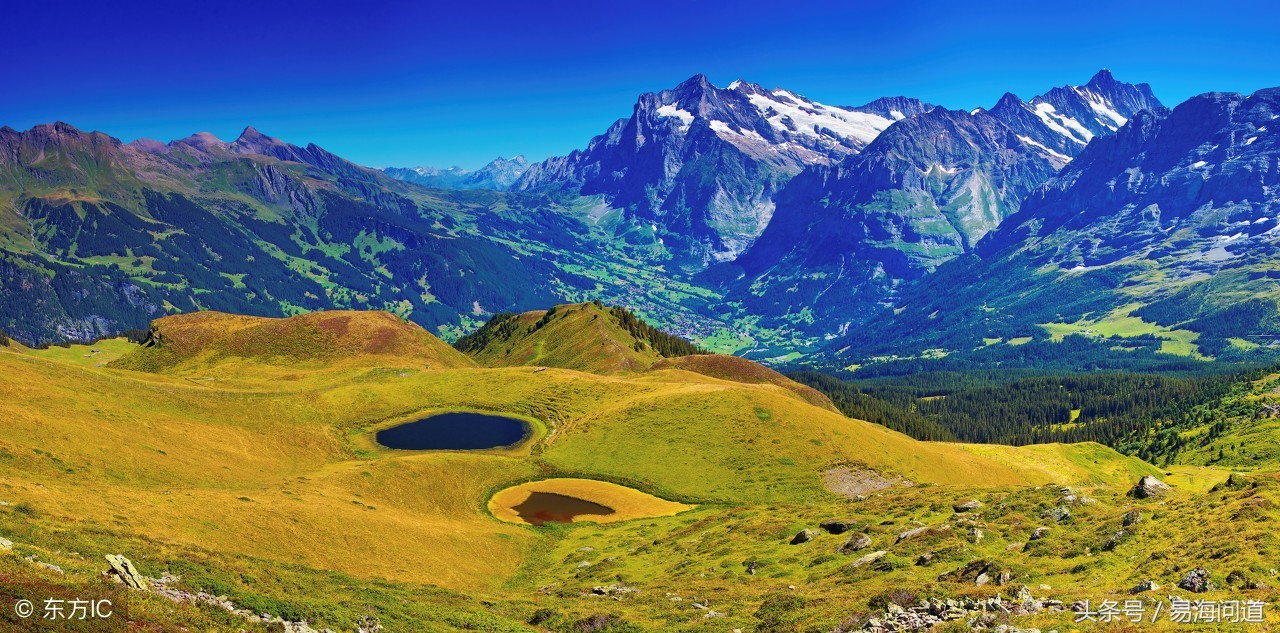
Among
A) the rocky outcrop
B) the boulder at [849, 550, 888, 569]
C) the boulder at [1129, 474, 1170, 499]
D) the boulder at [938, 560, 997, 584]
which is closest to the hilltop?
the boulder at [849, 550, 888, 569]

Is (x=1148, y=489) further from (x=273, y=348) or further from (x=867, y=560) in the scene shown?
(x=273, y=348)

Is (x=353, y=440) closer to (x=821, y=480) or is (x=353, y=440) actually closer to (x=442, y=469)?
(x=442, y=469)

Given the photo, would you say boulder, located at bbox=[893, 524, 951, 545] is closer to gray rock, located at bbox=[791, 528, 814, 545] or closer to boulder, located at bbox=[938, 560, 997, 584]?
gray rock, located at bbox=[791, 528, 814, 545]

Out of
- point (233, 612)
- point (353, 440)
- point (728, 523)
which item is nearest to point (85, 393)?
point (353, 440)

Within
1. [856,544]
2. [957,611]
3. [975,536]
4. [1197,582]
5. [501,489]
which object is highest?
[1197,582]

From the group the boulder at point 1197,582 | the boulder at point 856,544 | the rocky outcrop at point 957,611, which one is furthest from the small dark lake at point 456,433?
the boulder at point 1197,582

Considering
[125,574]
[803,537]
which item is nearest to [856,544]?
[803,537]

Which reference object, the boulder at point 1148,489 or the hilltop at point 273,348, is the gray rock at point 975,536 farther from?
the hilltop at point 273,348
